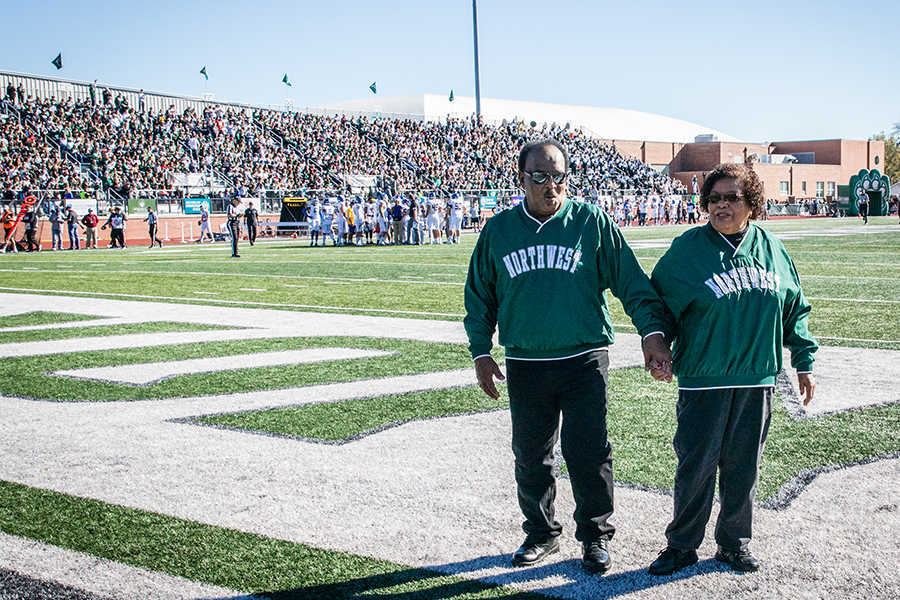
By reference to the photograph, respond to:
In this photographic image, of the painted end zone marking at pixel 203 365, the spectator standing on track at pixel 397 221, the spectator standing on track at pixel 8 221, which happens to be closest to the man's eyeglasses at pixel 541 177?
the painted end zone marking at pixel 203 365

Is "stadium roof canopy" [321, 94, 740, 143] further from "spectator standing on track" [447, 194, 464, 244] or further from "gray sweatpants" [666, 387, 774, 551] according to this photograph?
"gray sweatpants" [666, 387, 774, 551]

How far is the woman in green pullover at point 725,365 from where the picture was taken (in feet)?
Result: 10.2

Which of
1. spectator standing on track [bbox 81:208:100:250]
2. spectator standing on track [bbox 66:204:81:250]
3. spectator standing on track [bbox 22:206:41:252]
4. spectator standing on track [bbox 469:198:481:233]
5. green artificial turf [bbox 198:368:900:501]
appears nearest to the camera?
green artificial turf [bbox 198:368:900:501]

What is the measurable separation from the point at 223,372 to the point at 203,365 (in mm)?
391

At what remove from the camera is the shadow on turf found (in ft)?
9.70

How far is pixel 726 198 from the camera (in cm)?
316

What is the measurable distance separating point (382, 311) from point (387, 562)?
23.8ft

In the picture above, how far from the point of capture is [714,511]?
12.1ft

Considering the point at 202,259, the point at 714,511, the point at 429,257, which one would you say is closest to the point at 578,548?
the point at 714,511

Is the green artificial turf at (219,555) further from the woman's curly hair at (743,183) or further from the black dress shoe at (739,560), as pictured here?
the woman's curly hair at (743,183)

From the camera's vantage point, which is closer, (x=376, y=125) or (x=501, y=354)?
(x=501, y=354)

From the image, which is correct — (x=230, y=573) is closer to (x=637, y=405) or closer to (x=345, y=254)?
(x=637, y=405)

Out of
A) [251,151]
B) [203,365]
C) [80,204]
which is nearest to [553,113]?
[251,151]

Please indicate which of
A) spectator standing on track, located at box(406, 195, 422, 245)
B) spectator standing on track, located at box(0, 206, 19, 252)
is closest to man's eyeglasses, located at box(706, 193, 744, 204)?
spectator standing on track, located at box(406, 195, 422, 245)
